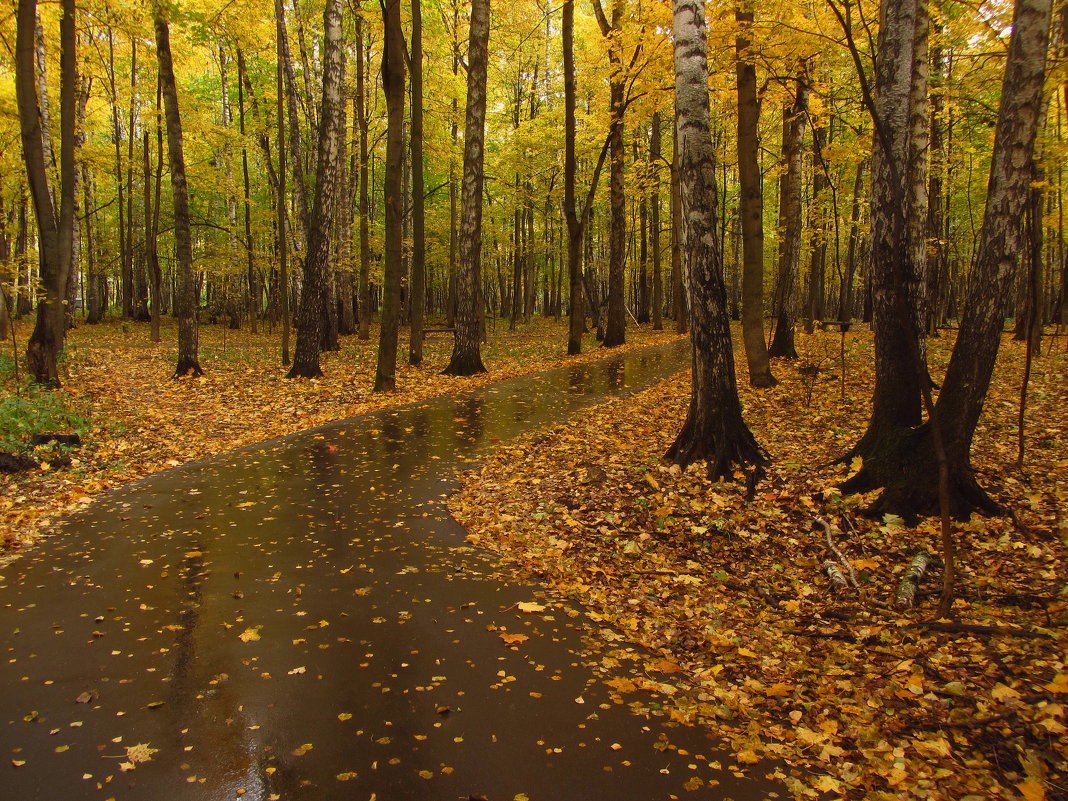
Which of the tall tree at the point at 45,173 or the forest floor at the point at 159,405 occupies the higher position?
the tall tree at the point at 45,173

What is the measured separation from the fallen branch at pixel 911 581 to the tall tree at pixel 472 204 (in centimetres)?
1157

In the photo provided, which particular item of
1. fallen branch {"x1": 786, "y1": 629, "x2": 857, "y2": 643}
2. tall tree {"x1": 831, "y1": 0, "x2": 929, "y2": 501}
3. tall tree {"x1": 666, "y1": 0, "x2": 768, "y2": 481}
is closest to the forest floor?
fallen branch {"x1": 786, "y1": 629, "x2": 857, "y2": 643}

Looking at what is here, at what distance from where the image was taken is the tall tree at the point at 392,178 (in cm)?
1209

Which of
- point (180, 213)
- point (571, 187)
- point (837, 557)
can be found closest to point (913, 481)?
point (837, 557)

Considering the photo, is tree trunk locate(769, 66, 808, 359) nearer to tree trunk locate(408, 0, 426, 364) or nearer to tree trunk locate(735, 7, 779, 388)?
tree trunk locate(735, 7, 779, 388)

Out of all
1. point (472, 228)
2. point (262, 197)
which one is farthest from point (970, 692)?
→ point (262, 197)

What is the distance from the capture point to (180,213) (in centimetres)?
1417

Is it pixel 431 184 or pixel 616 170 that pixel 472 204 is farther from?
pixel 431 184

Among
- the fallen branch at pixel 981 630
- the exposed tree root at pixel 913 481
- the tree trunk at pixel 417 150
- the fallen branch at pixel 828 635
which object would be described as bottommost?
the fallen branch at pixel 828 635

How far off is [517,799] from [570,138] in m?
17.6

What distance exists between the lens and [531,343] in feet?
78.6

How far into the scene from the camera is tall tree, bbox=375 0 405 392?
12086 mm

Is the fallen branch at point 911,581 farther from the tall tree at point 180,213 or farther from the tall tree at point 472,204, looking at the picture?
the tall tree at point 180,213

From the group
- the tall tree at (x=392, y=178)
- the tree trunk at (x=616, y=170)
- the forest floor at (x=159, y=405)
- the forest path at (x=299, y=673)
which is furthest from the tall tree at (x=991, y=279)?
the tree trunk at (x=616, y=170)
